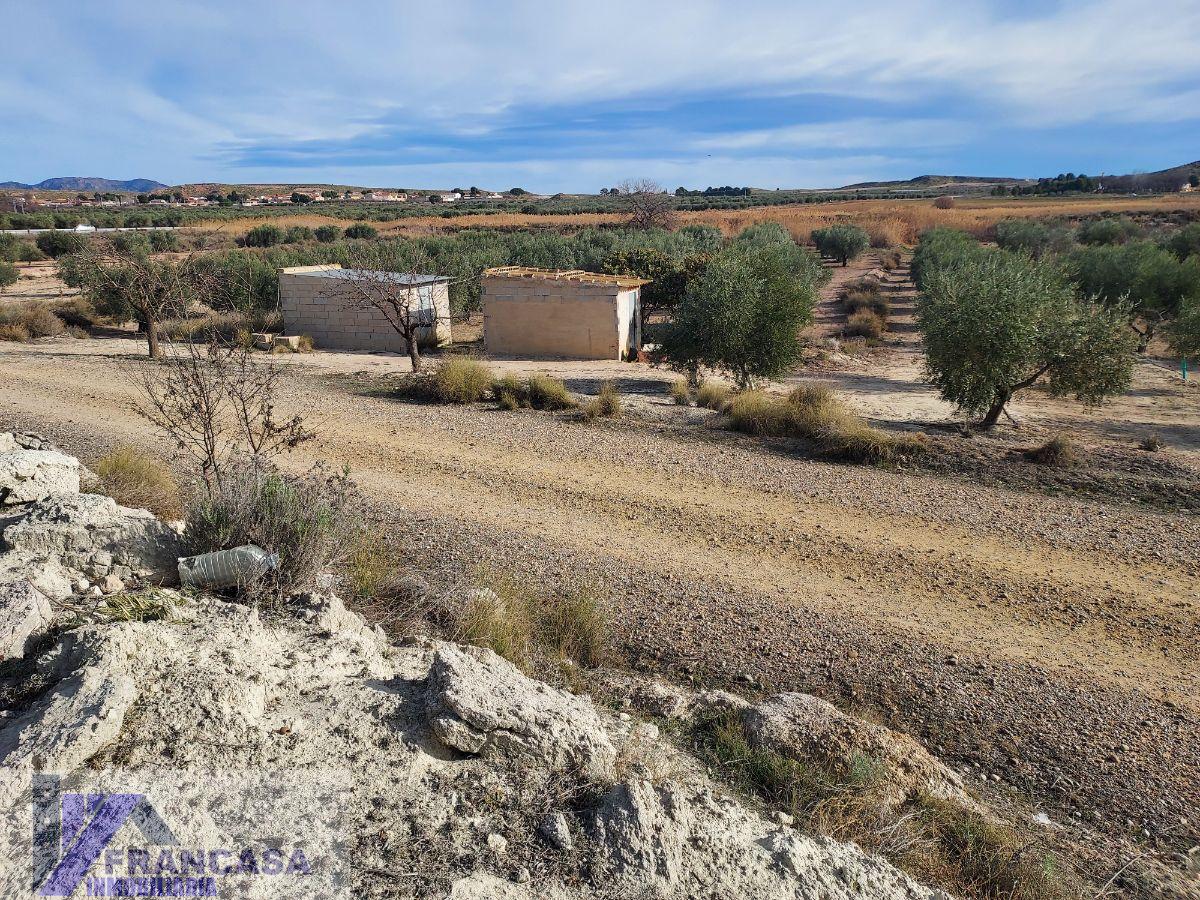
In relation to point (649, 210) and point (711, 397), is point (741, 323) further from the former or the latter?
point (649, 210)

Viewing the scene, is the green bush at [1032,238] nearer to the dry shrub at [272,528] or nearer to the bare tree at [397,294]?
the bare tree at [397,294]

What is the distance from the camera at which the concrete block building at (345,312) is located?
21.2 meters

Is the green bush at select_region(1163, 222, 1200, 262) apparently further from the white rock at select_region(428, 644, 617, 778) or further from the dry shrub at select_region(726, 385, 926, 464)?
the white rock at select_region(428, 644, 617, 778)

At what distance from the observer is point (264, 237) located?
168 feet

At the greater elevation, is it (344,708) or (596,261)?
(596,261)

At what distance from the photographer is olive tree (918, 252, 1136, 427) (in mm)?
13375

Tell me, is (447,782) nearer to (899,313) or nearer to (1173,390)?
(1173,390)

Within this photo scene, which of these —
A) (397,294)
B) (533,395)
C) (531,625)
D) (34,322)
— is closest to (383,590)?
(531,625)

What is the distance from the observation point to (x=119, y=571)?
15.2ft

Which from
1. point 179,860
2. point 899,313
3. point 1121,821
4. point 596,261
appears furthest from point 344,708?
point 899,313

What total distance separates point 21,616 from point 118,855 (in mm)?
1845

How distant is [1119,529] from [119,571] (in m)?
9.16

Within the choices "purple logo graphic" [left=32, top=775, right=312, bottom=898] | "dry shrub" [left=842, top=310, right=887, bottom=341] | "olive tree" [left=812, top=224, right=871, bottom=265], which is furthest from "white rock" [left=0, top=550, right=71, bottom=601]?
"olive tree" [left=812, top=224, right=871, bottom=265]

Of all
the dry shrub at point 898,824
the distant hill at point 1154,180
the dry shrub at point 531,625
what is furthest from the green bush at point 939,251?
the distant hill at point 1154,180
